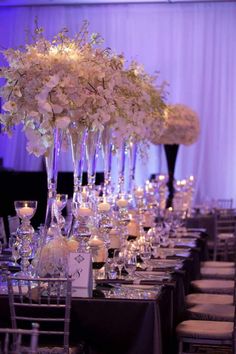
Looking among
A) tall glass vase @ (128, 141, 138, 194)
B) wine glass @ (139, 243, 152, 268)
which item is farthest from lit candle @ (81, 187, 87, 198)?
tall glass vase @ (128, 141, 138, 194)

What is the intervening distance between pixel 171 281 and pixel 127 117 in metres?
1.00

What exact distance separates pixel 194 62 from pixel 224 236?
174 inches

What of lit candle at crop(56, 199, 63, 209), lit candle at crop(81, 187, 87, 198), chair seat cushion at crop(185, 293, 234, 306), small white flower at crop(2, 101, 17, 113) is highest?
small white flower at crop(2, 101, 17, 113)

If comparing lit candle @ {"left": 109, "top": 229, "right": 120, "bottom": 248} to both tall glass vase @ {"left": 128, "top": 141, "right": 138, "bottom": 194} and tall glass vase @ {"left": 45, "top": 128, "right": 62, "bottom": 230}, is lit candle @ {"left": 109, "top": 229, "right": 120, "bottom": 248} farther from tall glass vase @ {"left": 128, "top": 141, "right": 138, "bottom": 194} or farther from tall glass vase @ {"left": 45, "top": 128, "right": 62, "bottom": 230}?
tall glass vase @ {"left": 128, "top": 141, "right": 138, "bottom": 194}

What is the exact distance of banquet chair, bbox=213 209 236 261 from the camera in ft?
34.0

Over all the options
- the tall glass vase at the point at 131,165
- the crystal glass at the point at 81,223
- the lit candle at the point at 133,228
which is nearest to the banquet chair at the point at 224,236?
the tall glass vase at the point at 131,165

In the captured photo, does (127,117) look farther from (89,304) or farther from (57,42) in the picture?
(89,304)

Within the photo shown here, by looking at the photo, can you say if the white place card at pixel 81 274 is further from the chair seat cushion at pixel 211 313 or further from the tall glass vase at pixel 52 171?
the chair seat cushion at pixel 211 313

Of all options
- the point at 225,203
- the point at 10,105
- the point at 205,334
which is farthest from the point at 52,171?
the point at 225,203

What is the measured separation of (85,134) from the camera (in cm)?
460

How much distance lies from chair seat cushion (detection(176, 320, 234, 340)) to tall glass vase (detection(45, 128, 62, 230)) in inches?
40.6

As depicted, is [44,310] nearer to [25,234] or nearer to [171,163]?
[25,234]

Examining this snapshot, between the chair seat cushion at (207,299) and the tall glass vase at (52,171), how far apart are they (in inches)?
65.5

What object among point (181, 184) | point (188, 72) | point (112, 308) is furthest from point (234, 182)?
point (112, 308)
